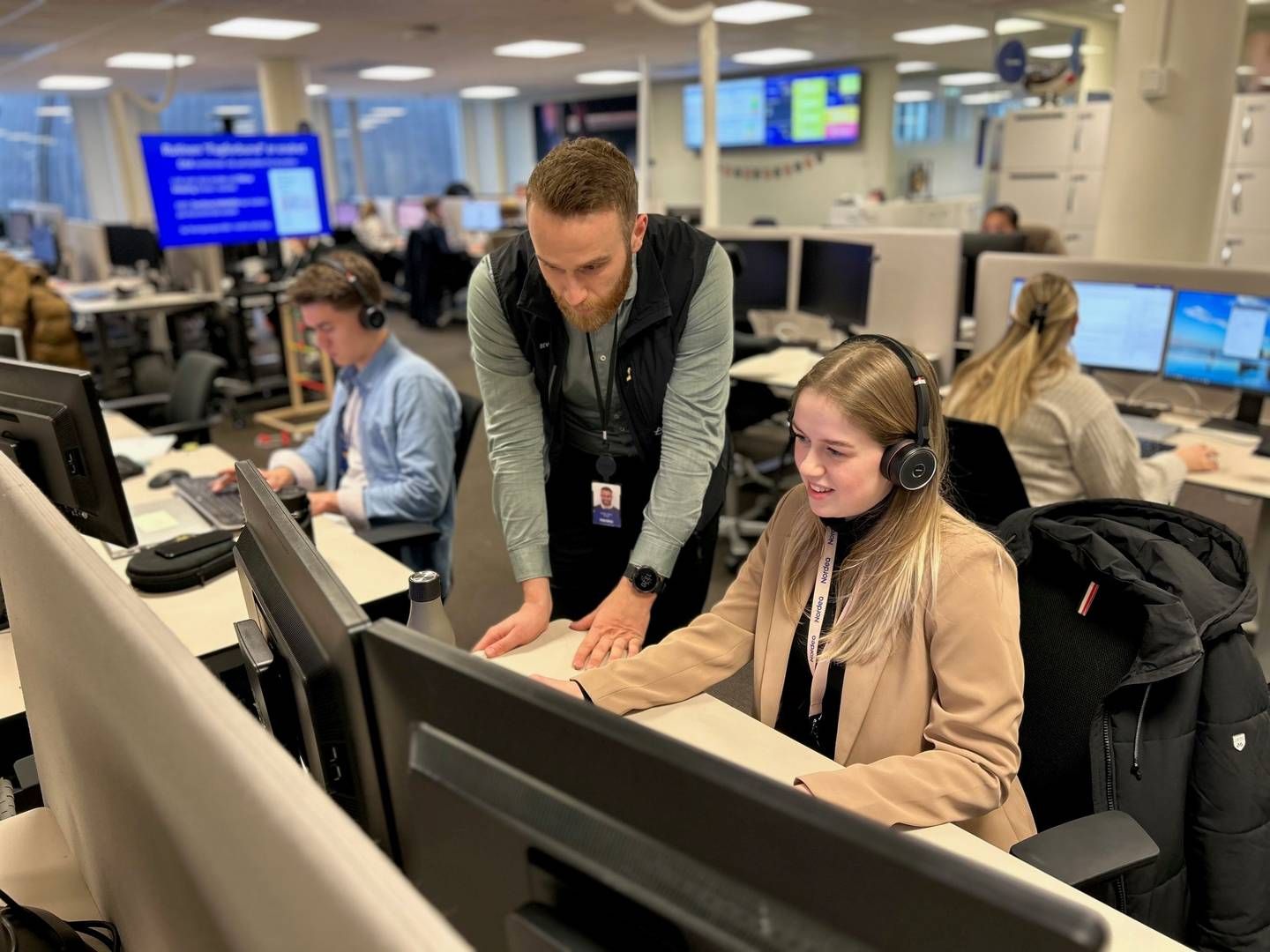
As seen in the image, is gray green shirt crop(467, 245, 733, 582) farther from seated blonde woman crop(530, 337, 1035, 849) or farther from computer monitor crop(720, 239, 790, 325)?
computer monitor crop(720, 239, 790, 325)

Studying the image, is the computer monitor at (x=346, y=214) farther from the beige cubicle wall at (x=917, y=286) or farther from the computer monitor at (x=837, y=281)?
the beige cubicle wall at (x=917, y=286)

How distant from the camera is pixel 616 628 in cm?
147

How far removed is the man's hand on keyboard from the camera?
7.45 feet

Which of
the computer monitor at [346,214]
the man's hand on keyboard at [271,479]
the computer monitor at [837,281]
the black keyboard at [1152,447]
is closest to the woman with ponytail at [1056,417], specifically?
the black keyboard at [1152,447]

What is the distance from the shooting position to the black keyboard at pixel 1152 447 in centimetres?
250

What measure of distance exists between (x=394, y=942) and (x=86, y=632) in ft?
1.56

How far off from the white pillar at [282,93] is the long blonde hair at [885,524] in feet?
27.9

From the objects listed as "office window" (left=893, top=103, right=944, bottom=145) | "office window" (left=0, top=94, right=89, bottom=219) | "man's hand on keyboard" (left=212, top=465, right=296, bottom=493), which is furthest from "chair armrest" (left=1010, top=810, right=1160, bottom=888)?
"office window" (left=0, top=94, right=89, bottom=219)

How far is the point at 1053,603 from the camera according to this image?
1330mm

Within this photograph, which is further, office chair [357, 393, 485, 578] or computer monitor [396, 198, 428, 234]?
computer monitor [396, 198, 428, 234]

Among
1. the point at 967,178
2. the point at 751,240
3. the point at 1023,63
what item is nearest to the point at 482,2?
the point at 751,240

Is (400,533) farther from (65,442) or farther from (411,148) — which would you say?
(411,148)

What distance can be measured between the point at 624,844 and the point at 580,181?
3.24 ft

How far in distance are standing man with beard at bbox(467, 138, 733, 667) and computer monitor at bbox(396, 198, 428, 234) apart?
391 inches
